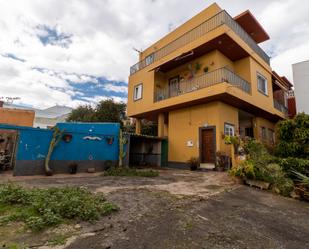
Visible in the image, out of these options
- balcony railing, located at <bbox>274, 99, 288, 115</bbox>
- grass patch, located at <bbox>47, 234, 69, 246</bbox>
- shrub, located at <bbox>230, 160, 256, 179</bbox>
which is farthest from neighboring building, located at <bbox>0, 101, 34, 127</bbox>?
balcony railing, located at <bbox>274, 99, 288, 115</bbox>

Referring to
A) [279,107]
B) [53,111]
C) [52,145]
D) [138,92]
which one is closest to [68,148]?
[52,145]

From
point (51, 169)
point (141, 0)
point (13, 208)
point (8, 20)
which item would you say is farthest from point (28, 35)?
point (13, 208)

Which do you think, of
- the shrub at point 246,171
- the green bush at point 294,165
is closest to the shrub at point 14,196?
the shrub at point 246,171

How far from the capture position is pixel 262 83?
1448 cm

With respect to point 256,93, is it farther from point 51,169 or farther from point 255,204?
point 51,169

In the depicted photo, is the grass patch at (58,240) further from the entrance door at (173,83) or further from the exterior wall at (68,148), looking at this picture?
the entrance door at (173,83)

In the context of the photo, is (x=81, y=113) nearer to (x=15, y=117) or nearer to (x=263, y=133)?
(x=15, y=117)

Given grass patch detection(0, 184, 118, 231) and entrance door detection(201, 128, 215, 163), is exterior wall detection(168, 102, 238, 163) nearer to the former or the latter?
entrance door detection(201, 128, 215, 163)

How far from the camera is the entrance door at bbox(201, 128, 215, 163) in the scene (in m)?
11.5

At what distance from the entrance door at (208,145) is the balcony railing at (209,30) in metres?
6.36

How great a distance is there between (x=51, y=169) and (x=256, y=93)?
44.4 ft

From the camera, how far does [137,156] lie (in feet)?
51.5

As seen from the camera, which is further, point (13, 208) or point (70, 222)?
point (13, 208)

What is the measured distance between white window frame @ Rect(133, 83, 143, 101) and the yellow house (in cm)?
9
